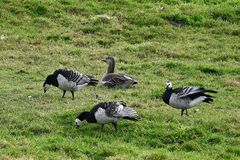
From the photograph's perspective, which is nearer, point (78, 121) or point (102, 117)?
point (102, 117)

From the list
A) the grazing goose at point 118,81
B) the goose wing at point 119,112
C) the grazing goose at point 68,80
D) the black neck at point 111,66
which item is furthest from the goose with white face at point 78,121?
the black neck at point 111,66

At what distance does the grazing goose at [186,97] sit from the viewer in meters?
12.3

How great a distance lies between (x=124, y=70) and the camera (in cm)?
1802

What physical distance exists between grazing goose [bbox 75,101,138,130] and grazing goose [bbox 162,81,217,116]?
1.11m

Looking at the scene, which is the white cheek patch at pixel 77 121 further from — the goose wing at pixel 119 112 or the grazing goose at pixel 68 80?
the grazing goose at pixel 68 80

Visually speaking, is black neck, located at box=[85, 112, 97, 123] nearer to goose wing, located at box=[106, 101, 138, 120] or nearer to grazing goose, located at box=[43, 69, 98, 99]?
goose wing, located at box=[106, 101, 138, 120]

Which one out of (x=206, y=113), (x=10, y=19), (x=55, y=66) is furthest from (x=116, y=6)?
Answer: (x=206, y=113)

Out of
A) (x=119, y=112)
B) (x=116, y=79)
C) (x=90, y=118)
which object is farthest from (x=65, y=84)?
(x=119, y=112)

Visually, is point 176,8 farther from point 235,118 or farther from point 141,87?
point 235,118

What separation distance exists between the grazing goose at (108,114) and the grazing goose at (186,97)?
3.64 feet

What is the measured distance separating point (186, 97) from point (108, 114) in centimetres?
181

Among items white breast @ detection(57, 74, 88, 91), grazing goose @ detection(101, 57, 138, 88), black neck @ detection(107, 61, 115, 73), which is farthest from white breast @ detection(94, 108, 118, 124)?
black neck @ detection(107, 61, 115, 73)

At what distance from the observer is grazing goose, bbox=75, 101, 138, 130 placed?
1154 centimetres

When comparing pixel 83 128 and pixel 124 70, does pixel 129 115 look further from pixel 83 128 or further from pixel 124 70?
pixel 124 70
